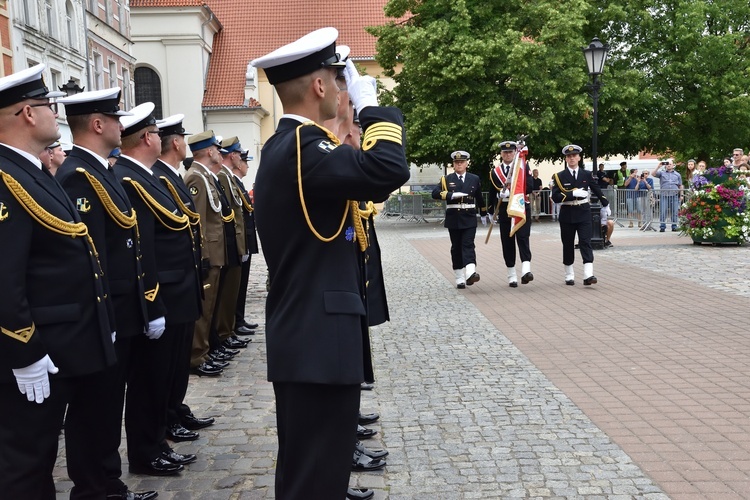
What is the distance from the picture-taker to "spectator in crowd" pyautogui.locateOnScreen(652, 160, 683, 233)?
78.1 ft

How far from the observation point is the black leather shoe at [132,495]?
177 inches

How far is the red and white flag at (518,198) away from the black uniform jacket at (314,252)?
10.5 metres

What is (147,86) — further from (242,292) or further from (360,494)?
(360,494)

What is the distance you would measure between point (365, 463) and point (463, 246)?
28.6ft

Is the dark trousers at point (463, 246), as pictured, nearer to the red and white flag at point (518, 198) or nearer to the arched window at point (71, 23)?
the red and white flag at point (518, 198)

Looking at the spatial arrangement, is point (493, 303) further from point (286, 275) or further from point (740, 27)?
point (740, 27)

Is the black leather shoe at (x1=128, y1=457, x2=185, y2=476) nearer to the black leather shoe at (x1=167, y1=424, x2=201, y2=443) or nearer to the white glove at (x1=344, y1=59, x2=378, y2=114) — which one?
the black leather shoe at (x1=167, y1=424, x2=201, y2=443)

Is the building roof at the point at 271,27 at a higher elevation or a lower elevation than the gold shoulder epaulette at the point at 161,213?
higher

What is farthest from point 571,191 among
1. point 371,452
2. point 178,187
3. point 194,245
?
point 371,452

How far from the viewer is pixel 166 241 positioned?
18.3 ft

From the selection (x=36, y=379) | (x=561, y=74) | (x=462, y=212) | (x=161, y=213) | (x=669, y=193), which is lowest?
(x=36, y=379)

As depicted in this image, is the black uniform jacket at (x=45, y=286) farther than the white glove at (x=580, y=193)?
No

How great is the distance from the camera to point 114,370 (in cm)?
442

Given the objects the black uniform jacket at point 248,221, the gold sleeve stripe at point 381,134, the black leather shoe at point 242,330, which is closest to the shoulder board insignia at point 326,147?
the gold sleeve stripe at point 381,134
